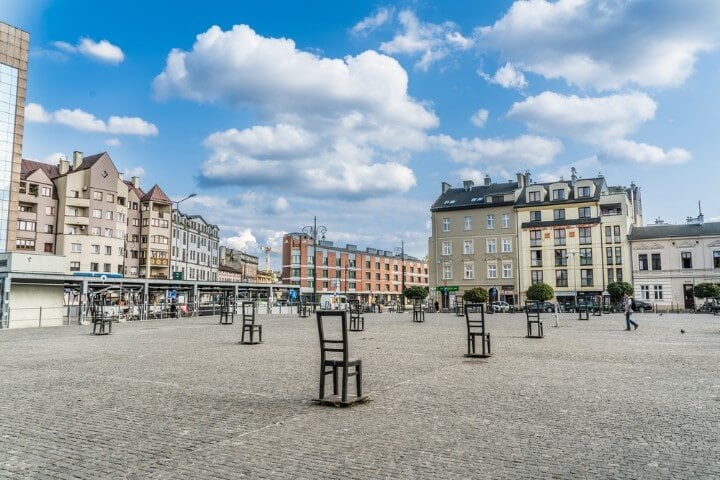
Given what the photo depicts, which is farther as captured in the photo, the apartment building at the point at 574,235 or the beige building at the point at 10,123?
the apartment building at the point at 574,235

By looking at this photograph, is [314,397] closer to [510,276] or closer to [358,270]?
[510,276]

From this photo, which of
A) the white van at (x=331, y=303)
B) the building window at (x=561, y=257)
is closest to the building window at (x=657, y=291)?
the building window at (x=561, y=257)

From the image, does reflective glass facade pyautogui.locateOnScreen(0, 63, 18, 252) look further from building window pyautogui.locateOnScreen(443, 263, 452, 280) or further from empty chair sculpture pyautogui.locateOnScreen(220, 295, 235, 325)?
building window pyautogui.locateOnScreen(443, 263, 452, 280)

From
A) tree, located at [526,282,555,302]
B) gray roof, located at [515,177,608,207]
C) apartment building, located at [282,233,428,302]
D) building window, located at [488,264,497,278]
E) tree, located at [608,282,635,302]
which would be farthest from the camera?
apartment building, located at [282,233,428,302]

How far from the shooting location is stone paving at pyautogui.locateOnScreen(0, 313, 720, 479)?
5.31 metres

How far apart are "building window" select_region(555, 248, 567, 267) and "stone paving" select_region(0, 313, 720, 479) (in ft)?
190

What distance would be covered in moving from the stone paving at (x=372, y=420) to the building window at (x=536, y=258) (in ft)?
193

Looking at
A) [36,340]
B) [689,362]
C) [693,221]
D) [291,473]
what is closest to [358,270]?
[693,221]

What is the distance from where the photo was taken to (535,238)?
71938mm

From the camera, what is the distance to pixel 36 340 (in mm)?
21547

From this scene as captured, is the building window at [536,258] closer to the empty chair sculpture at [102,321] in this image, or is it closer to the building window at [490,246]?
the building window at [490,246]

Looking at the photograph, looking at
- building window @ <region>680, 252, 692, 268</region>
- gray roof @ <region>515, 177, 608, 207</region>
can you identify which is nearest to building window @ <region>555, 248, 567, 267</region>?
gray roof @ <region>515, 177, 608, 207</region>

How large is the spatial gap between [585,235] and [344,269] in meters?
65.0

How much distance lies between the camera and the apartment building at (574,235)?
219 ft
